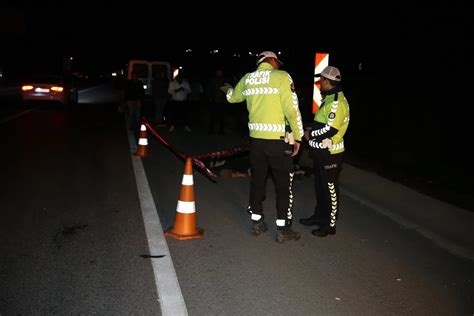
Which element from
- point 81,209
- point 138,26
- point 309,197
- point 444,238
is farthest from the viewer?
point 138,26

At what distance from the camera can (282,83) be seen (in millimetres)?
5648

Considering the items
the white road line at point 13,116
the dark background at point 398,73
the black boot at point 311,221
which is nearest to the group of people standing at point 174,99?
the dark background at point 398,73

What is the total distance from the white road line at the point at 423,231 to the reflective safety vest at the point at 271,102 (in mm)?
2042

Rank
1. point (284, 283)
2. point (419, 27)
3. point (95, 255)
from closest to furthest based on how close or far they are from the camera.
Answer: point (284, 283)
point (95, 255)
point (419, 27)

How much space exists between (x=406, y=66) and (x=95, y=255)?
9492mm

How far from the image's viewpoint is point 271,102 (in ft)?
18.8

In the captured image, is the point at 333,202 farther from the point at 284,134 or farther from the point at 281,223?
the point at 284,134

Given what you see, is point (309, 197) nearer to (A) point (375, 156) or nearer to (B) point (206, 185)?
(B) point (206, 185)

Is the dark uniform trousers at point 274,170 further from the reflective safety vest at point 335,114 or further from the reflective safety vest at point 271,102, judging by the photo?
the reflective safety vest at point 335,114

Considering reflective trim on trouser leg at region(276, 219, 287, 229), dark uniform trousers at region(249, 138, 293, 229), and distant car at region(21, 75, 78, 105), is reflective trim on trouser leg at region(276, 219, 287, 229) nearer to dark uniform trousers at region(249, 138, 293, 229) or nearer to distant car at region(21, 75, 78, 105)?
dark uniform trousers at region(249, 138, 293, 229)

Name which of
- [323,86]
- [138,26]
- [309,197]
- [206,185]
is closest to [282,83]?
[323,86]

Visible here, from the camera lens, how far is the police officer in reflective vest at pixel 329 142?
5953 mm

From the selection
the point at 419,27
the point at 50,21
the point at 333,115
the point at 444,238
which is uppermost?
the point at 50,21

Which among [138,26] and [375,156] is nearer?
[375,156]
